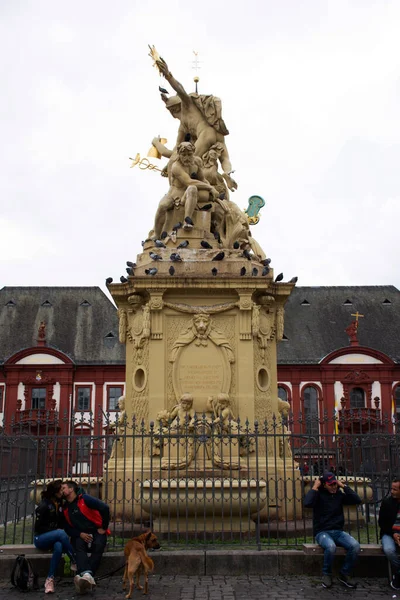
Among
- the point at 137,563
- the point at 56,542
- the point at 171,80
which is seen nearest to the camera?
the point at 137,563

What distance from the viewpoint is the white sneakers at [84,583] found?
23.7 feet

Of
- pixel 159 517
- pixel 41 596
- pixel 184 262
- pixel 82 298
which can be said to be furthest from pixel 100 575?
pixel 82 298

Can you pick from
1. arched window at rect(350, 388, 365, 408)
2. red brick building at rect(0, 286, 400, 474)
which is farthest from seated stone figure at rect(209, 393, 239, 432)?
arched window at rect(350, 388, 365, 408)

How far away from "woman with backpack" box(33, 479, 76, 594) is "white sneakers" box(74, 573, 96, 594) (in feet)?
1.41

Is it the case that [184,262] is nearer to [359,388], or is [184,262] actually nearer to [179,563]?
[179,563]

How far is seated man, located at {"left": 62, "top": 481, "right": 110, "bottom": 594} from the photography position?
25.2 ft

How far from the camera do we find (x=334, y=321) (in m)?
48.9

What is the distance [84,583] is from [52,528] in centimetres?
93

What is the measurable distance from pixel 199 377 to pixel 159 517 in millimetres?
2667

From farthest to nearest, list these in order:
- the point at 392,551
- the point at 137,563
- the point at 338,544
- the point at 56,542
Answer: the point at 338,544, the point at 56,542, the point at 392,551, the point at 137,563

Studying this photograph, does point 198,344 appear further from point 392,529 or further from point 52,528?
A: point 392,529

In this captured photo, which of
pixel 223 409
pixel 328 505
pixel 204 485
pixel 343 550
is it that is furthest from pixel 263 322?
pixel 343 550

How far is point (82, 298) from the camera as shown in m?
49.6

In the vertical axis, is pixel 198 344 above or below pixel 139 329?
below
